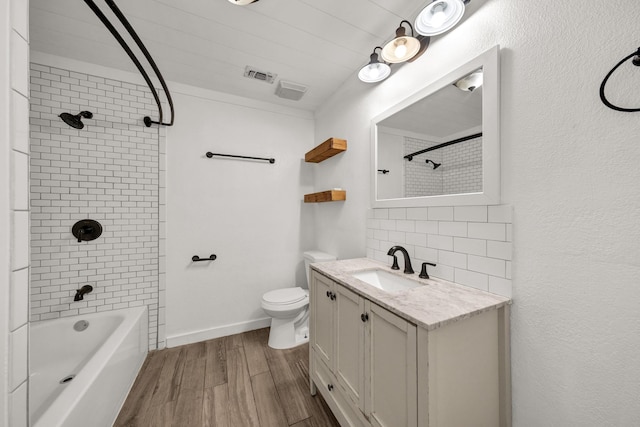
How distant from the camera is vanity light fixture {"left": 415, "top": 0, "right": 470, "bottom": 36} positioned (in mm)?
1059

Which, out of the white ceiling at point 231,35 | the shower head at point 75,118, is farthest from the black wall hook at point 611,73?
the shower head at point 75,118

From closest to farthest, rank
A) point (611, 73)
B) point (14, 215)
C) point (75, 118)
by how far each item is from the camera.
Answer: point (14, 215)
point (611, 73)
point (75, 118)

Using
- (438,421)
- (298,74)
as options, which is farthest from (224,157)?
(438,421)

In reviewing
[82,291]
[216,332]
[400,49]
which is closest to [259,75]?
[400,49]

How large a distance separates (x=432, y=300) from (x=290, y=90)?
84.0 inches

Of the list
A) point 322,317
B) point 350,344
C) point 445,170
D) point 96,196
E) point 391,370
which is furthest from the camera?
point 96,196

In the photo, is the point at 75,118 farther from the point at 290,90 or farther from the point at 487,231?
the point at 487,231

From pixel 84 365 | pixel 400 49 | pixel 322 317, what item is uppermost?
pixel 400 49

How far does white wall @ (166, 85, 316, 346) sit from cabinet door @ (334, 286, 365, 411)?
1.41 m

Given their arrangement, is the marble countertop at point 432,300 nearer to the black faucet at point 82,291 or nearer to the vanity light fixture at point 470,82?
the vanity light fixture at point 470,82

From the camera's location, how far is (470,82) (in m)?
1.11

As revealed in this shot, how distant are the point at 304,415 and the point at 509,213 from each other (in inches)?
61.6

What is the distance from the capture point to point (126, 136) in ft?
6.43

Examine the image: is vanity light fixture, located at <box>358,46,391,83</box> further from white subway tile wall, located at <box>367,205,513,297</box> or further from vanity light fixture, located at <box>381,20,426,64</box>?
white subway tile wall, located at <box>367,205,513,297</box>
